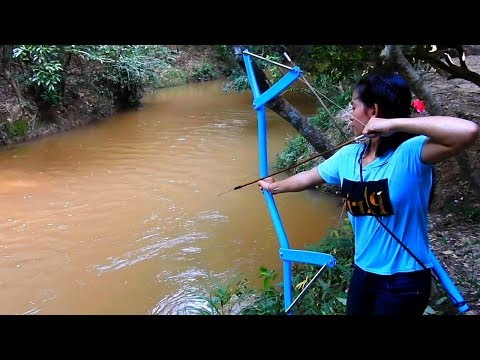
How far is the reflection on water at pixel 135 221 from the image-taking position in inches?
172

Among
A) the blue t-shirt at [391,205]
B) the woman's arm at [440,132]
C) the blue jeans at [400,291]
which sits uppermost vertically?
the woman's arm at [440,132]

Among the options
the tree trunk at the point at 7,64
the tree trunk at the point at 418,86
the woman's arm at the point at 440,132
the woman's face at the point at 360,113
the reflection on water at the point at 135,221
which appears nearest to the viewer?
the woman's arm at the point at 440,132

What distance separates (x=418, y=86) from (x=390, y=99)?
1.62 meters

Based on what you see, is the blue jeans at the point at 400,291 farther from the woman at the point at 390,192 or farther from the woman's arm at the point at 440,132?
the woman's arm at the point at 440,132

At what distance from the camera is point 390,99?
1.48m

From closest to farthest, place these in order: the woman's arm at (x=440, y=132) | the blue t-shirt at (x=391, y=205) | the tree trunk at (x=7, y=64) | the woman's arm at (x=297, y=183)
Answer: the woman's arm at (x=440, y=132) < the blue t-shirt at (x=391, y=205) < the woman's arm at (x=297, y=183) < the tree trunk at (x=7, y=64)

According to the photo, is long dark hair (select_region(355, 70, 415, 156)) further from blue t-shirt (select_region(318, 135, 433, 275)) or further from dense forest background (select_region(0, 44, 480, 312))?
dense forest background (select_region(0, 44, 480, 312))

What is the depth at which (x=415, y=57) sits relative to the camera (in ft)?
10.8

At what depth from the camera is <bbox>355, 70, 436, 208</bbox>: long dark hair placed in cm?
147

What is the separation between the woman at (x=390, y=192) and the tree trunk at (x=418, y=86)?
4.15 ft

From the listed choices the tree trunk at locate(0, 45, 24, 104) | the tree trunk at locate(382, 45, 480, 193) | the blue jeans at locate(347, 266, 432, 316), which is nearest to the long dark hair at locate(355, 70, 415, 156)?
the blue jeans at locate(347, 266, 432, 316)

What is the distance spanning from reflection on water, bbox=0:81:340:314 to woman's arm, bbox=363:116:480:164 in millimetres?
2973

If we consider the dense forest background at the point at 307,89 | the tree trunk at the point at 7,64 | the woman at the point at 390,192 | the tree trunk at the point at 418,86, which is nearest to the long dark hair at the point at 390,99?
the woman at the point at 390,192
